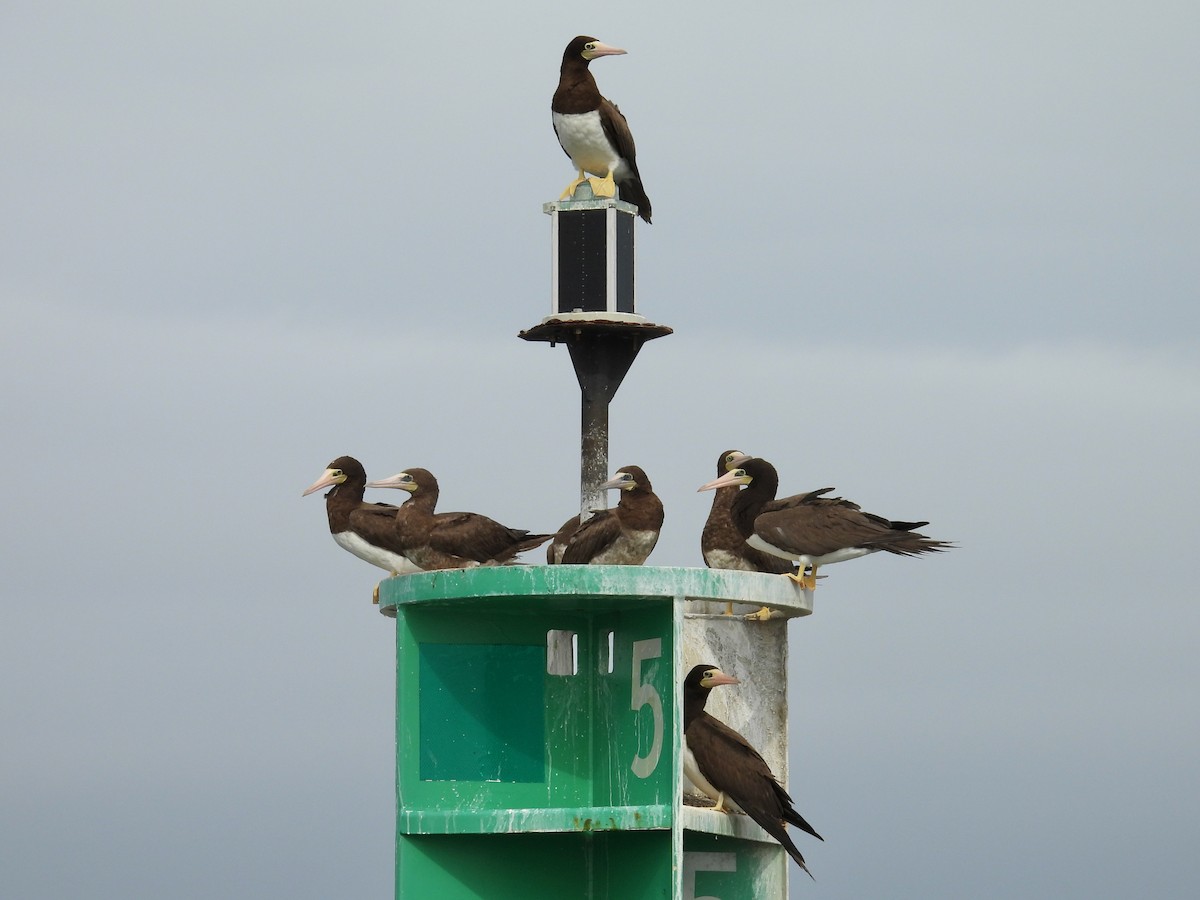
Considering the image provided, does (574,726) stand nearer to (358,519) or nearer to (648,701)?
(648,701)

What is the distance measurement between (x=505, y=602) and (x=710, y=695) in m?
2.40

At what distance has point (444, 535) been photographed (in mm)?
21297

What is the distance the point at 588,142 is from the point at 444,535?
4.21 meters

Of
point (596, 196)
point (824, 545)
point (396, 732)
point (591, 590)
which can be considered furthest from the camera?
point (596, 196)

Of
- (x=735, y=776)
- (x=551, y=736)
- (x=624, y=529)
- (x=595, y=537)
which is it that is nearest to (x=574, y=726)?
(x=551, y=736)

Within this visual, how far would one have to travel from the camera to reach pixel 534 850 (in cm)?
1859

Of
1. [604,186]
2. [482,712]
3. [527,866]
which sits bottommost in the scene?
[527,866]

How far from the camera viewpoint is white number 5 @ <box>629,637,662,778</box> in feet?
57.5

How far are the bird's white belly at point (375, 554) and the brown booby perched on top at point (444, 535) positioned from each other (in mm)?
246

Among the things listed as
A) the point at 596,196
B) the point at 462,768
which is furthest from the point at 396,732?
the point at 596,196

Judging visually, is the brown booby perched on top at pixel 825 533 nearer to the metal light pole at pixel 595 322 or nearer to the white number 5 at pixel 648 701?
the metal light pole at pixel 595 322

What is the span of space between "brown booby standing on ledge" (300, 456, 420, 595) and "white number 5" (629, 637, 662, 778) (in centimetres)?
435

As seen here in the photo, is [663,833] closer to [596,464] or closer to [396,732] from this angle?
[396,732]

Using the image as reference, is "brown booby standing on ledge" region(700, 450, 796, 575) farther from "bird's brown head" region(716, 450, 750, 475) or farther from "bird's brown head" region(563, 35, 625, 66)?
"bird's brown head" region(563, 35, 625, 66)
